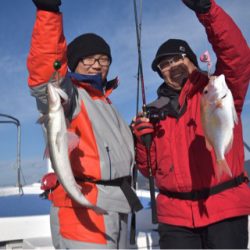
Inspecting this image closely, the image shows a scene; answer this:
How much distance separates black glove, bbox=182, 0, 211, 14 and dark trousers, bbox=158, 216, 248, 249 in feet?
7.31

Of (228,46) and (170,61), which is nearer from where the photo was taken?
(228,46)

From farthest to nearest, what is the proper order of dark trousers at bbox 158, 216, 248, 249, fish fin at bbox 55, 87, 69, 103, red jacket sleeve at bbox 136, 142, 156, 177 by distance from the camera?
1. red jacket sleeve at bbox 136, 142, 156, 177
2. dark trousers at bbox 158, 216, 248, 249
3. fish fin at bbox 55, 87, 69, 103

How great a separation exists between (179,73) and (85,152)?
6.09 feet

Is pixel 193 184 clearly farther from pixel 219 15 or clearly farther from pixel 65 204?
pixel 219 15

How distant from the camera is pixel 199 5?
11.7 feet

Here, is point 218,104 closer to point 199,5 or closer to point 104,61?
point 199,5

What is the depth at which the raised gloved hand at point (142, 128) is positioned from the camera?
4.22 m

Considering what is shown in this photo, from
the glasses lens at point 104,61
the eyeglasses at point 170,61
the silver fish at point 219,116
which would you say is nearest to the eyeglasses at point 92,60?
the glasses lens at point 104,61

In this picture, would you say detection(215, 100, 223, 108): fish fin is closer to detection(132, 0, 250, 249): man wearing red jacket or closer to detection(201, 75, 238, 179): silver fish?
detection(201, 75, 238, 179): silver fish

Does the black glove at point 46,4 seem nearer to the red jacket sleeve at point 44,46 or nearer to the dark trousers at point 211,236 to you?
the red jacket sleeve at point 44,46

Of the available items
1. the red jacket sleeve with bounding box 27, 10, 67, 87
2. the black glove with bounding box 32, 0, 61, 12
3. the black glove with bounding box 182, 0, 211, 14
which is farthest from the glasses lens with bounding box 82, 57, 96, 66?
the black glove with bounding box 182, 0, 211, 14

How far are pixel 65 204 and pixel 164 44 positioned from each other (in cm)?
259

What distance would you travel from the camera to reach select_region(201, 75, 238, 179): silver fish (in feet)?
10.6

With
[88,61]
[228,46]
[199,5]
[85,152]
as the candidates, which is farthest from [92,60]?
[228,46]
